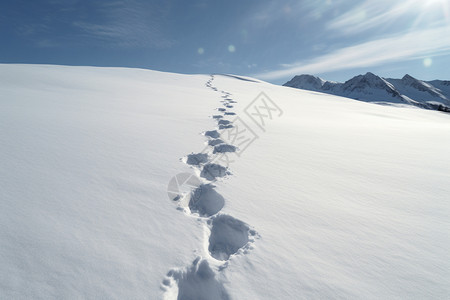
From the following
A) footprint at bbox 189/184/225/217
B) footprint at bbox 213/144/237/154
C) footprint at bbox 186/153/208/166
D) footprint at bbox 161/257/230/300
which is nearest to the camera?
footprint at bbox 161/257/230/300

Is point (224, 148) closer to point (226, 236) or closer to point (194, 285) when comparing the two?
point (226, 236)

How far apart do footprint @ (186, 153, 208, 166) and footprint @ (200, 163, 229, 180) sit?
0.16 m

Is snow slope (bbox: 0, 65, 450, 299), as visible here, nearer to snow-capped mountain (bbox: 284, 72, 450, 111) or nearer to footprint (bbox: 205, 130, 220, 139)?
footprint (bbox: 205, 130, 220, 139)

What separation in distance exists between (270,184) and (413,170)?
6.20ft

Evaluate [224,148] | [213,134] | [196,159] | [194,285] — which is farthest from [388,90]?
[194,285]

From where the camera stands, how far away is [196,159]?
8.36 ft

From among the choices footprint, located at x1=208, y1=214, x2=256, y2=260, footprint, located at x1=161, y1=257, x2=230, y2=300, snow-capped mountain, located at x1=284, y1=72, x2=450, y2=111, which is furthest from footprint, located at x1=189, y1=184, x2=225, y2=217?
snow-capped mountain, located at x1=284, y1=72, x2=450, y2=111

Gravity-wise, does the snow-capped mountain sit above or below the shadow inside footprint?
above

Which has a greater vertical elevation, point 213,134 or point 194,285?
point 213,134

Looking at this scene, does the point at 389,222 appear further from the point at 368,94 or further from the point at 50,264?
the point at 368,94

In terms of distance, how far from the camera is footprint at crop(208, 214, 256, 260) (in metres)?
1.33

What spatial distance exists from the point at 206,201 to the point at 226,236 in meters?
0.43

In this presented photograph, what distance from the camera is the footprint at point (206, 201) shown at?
1.68m

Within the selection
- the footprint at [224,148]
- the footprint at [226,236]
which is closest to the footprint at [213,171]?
the footprint at [224,148]
